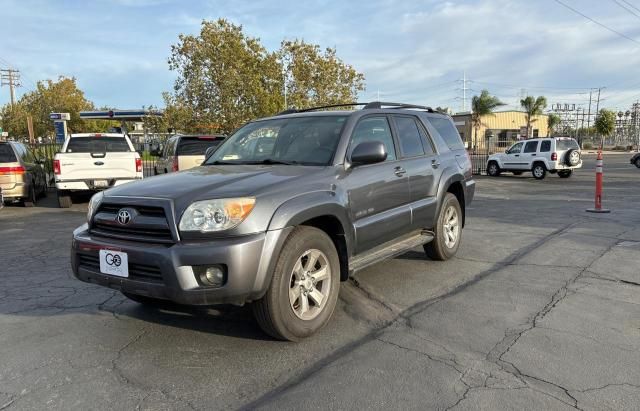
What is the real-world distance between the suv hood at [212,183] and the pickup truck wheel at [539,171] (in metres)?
18.9

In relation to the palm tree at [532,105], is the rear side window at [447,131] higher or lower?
lower

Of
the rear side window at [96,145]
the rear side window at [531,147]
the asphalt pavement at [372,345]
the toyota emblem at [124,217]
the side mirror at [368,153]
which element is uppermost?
the rear side window at [96,145]

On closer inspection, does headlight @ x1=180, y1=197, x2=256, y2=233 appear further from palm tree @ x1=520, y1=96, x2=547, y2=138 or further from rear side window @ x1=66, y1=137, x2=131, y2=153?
palm tree @ x1=520, y1=96, x2=547, y2=138

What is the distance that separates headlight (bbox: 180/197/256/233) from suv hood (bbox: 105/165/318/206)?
6cm

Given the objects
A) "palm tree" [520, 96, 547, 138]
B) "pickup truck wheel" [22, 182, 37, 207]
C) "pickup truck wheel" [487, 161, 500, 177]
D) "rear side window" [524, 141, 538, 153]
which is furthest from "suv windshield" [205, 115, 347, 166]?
"palm tree" [520, 96, 547, 138]

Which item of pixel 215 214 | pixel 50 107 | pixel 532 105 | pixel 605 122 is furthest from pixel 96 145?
pixel 605 122

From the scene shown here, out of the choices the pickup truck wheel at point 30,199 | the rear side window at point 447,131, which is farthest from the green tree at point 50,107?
the rear side window at point 447,131

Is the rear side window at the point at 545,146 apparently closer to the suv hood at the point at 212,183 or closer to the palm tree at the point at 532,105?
the suv hood at the point at 212,183

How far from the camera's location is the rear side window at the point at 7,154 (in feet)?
37.2

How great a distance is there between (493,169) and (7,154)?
764 inches

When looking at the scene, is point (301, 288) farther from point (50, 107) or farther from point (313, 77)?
point (50, 107)

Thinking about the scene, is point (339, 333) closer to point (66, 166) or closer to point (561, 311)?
point (561, 311)

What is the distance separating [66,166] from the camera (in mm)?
10867

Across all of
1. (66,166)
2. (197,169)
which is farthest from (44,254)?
(66,166)
